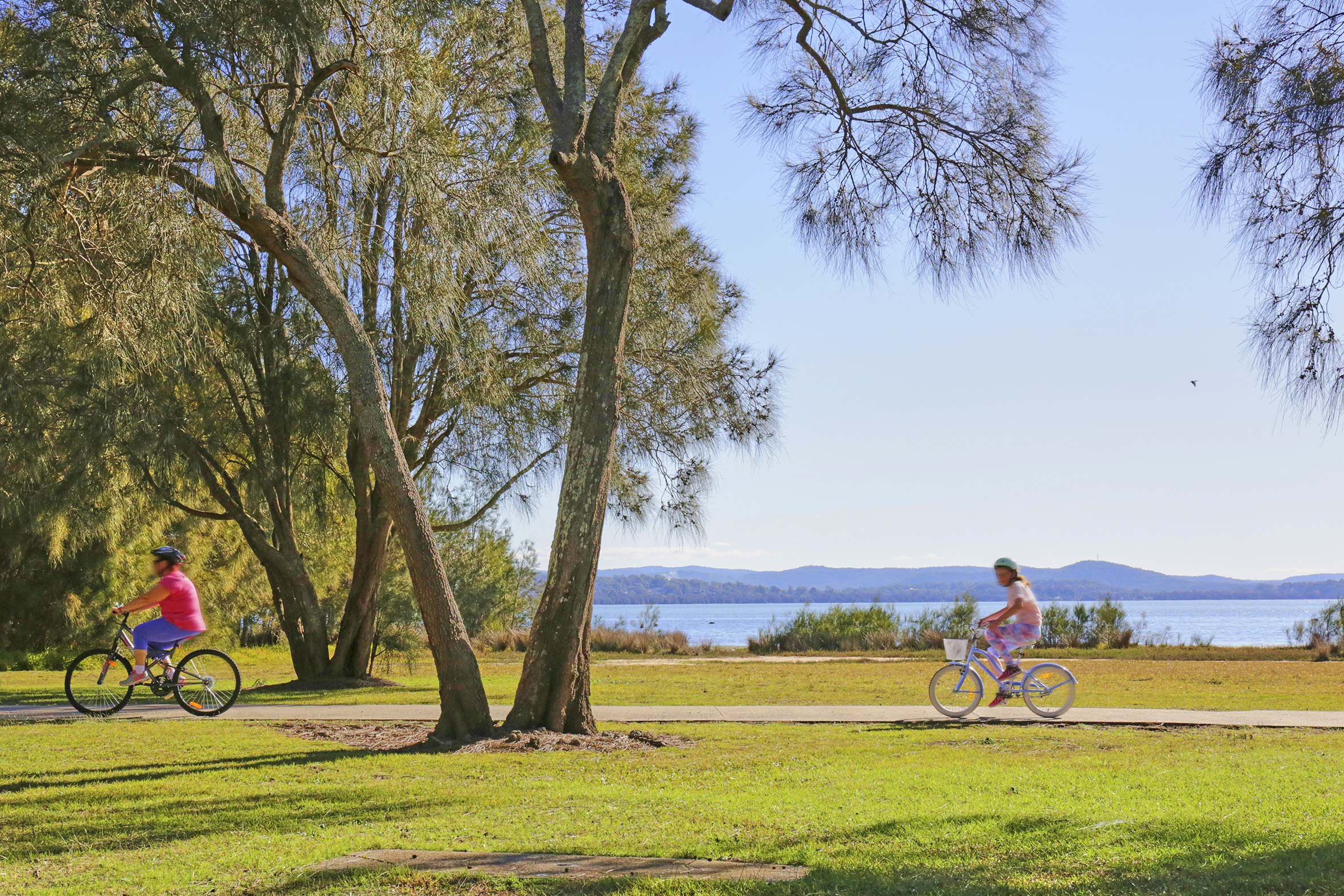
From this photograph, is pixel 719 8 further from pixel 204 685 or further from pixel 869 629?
pixel 869 629

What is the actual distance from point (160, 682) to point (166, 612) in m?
0.94

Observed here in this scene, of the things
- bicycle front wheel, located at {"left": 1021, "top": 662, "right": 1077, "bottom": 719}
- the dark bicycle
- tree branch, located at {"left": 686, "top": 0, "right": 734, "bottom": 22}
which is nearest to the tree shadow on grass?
the dark bicycle

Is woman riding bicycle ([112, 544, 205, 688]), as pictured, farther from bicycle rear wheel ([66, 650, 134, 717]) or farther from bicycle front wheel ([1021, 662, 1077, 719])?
bicycle front wheel ([1021, 662, 1077, 719])

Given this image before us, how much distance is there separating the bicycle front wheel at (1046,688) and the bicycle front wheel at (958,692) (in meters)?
0.48

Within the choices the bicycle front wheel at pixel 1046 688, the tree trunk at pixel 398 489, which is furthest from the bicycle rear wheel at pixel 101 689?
the bicycle front wheel at pixel 1046 688

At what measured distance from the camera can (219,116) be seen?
29.7 feet

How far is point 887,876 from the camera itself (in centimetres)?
458

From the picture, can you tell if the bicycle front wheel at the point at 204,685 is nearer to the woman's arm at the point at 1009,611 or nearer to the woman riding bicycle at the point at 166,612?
the woman riding bicycle at the point at 166,612

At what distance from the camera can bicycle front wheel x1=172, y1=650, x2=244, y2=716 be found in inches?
434

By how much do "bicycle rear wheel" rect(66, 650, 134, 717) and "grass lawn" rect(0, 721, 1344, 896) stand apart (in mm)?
1205

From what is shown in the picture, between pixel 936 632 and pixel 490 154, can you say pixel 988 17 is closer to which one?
pixel 490 154

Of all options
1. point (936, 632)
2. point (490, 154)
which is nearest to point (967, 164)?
point (490, 154)

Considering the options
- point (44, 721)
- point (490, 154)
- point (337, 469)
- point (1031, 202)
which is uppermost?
point (490, 154)

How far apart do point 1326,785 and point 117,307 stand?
9.62m
